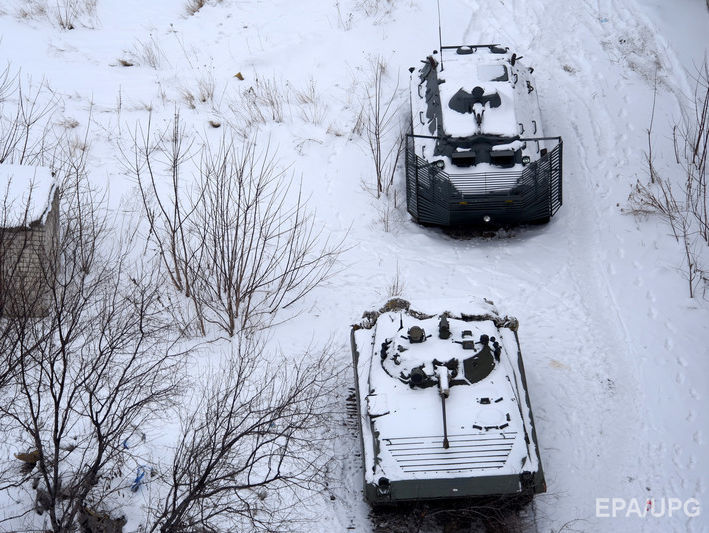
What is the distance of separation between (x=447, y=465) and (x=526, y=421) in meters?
1.17

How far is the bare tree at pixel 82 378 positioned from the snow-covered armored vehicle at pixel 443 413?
100 inches

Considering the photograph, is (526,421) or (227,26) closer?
(526,421)

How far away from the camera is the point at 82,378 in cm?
1218

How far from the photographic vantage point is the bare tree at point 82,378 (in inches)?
409

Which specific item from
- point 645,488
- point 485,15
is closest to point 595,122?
point 485,15

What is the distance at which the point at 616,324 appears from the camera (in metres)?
13.7

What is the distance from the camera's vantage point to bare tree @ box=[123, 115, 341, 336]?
13.6m

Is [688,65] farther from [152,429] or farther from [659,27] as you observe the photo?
[152,429]

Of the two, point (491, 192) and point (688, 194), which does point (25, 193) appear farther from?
point (688, 194)

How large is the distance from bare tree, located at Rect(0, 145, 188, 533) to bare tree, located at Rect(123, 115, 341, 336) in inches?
26.6

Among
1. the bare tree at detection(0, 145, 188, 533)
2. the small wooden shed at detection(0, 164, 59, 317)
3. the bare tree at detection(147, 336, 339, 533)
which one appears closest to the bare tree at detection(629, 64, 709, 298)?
the bare tree at detection(147, 336, 339, 533)

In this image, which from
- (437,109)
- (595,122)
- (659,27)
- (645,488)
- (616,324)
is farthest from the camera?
(659,27)

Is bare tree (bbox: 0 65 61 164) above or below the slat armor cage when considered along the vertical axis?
above

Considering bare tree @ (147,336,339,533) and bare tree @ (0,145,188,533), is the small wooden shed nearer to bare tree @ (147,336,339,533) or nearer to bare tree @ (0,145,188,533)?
bare tree @ (0,145,188,533)
